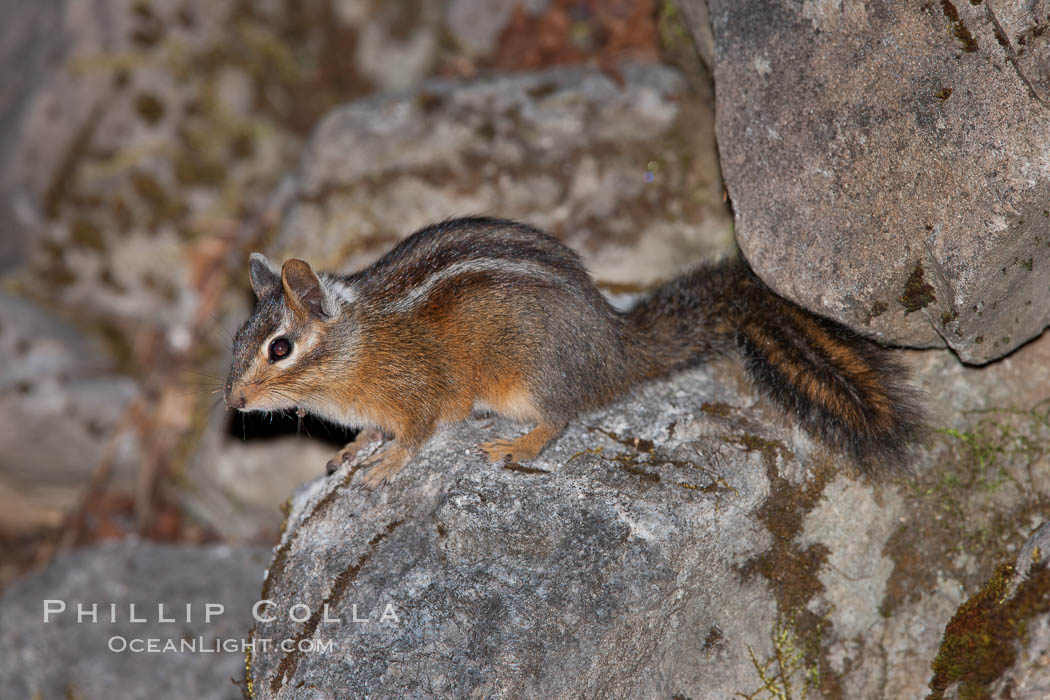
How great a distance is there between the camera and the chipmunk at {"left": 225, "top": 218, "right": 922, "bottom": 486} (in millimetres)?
4379

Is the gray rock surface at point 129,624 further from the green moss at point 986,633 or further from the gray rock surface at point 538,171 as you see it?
the green moss at point 986,633

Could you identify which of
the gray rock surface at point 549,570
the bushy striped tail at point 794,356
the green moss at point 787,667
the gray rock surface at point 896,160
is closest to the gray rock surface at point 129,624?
the gray rock surface at point 549,570

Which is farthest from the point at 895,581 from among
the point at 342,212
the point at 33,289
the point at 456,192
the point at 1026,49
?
the point at 33,289

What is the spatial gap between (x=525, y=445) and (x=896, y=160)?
2224 mm

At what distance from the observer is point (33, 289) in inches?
320

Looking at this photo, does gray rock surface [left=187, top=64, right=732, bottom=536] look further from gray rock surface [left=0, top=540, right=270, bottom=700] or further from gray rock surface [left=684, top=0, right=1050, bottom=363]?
gray rock surface [left=0, top=540, right=270, bottom=700]

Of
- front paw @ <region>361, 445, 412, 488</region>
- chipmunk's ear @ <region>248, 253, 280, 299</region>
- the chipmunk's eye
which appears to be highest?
chipmunk's ear @ <region>248, 253, 280, 299</region>

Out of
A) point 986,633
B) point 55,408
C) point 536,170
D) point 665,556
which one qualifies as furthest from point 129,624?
point 986,633

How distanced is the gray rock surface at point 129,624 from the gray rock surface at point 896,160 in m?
4.22

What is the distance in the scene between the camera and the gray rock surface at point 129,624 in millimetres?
5730

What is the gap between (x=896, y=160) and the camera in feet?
13.1

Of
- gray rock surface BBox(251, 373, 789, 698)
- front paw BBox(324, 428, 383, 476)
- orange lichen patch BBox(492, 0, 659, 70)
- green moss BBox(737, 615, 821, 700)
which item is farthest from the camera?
orange lichen patch BBox(492, 0, 659, 70)

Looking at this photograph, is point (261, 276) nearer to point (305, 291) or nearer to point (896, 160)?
point (305, 291)

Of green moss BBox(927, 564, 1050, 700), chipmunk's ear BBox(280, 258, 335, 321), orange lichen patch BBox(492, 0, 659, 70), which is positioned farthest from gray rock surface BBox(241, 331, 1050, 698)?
orange lichen patch BBox(492, 0, 659, 70)
